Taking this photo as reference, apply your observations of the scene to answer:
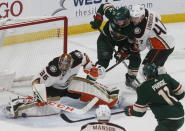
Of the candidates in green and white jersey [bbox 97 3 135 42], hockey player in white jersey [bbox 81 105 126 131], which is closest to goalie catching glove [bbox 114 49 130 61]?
green and white jersey [bbox 97 3 135 42]

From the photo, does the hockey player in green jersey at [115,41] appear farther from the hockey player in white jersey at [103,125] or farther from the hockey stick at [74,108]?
the hockey player in white jersey at [103,125]

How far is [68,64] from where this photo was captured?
13.6 ft

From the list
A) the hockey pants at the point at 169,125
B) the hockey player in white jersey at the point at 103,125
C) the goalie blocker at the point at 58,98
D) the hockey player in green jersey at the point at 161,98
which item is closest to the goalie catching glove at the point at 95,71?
the goalie blocker at the point at 58,98

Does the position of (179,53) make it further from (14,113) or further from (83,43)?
(14,113)

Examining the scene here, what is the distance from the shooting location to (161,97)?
3.28 m

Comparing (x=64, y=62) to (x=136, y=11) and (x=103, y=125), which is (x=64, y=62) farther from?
(x=103, y=125)

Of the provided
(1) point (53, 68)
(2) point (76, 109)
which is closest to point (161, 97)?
(2) point (76, 109)

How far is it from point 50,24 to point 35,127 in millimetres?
Answer: 1045

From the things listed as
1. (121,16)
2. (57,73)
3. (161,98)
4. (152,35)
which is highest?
(121,16)

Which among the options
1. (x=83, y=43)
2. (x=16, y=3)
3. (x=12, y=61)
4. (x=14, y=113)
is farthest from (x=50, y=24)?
(x=83, y=43)

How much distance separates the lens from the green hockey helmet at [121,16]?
4441 millimetres

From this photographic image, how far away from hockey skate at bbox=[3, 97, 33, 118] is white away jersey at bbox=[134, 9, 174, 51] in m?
1.23

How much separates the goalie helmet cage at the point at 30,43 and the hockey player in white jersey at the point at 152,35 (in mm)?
712

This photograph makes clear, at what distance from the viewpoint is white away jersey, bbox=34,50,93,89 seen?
13.8ft
